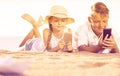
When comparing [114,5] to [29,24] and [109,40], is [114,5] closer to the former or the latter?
[109,40]

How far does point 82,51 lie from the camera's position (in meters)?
2.23

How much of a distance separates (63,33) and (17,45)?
40 cm

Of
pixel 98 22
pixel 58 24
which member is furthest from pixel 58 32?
pixel 98 22

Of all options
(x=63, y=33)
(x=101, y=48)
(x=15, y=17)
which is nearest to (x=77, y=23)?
(x=63, y=33)

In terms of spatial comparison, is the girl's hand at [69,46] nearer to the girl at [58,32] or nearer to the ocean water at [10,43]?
the girl at [58,32]

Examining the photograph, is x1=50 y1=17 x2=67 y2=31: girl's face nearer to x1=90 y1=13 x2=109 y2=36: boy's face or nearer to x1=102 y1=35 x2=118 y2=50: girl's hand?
x1=90 y1=13 x2=109 y2=36: boy's face

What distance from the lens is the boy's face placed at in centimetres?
225

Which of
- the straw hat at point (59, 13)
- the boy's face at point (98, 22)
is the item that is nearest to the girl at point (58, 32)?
the straw hat at point (59, 13)

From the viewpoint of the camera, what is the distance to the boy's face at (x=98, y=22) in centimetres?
225

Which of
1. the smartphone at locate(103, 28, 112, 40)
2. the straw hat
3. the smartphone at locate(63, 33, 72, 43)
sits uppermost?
the straw hat

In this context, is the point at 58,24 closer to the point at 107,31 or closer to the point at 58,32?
the point at 58,32

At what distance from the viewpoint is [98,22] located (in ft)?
7.50

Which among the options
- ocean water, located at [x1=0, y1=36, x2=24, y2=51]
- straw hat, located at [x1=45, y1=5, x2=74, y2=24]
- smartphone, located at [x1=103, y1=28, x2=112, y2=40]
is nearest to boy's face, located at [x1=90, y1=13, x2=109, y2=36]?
smartphone, located at [x1=103, y1=28, x2=112, y2=40]

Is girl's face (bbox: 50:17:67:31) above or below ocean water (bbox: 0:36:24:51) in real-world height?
above
